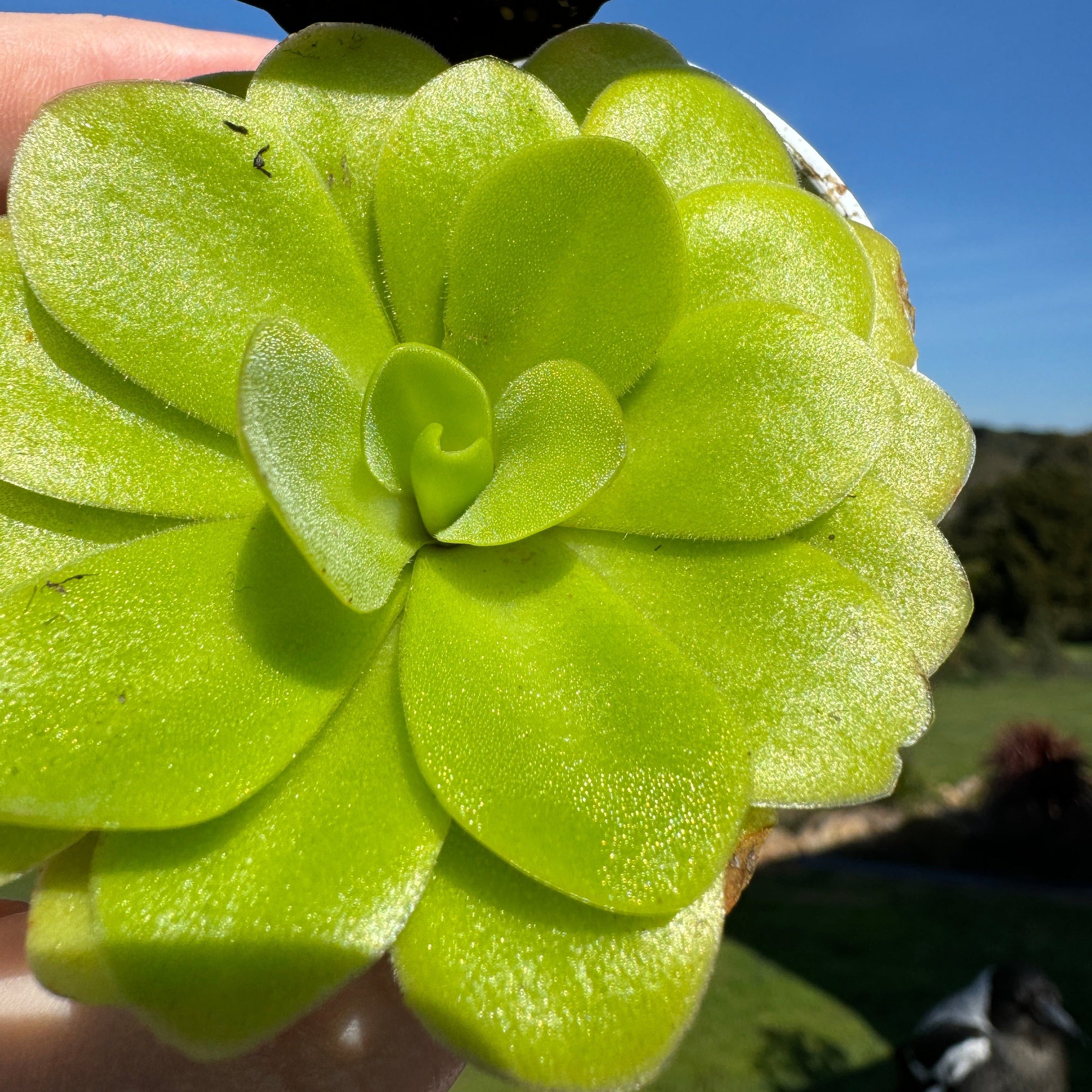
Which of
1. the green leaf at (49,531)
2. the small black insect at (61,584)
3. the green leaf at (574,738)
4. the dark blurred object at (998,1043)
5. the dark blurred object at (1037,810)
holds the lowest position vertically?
the dark blurred object at (1037,810)

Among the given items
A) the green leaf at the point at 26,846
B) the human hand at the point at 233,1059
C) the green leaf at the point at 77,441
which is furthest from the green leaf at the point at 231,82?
the human hand at the point at 233,1059

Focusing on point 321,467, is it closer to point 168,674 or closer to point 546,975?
point 168,674

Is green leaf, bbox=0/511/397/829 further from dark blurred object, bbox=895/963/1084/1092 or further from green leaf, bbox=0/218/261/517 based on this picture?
dark blurred object, bbox=895/963/1084/1092

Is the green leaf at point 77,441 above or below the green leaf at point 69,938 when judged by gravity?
above

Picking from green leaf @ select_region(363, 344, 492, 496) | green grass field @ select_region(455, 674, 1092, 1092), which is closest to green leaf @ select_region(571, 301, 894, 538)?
green leaf @ select_region(363, 344, 492, 496)

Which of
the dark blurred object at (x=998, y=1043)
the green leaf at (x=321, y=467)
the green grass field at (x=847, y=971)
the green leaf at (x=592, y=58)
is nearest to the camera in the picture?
the green leaf at (x=321, y=467)

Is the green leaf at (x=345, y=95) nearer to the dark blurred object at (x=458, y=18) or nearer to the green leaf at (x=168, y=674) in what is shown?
the dark blurred object at (x=458, y=18)

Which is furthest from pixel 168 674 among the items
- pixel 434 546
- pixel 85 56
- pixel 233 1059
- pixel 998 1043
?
pixel 998 1043
